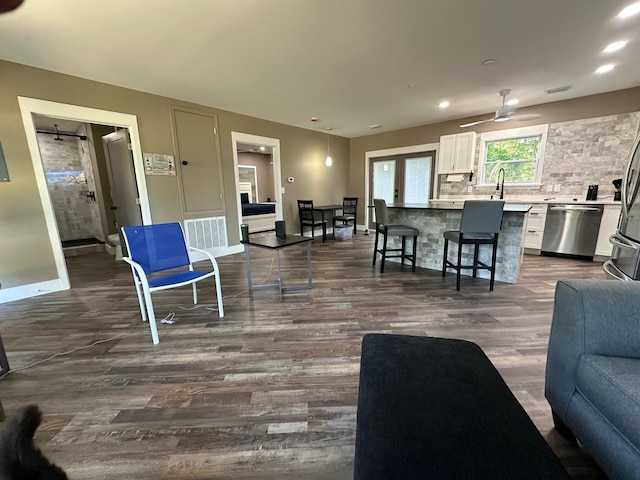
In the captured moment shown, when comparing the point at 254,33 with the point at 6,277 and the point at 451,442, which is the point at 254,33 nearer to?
the point at 451,442

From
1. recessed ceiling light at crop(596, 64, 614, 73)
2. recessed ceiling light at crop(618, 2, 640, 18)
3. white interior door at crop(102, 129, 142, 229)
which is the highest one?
recessed ceiling light at crop(596, 64, 614, 73)

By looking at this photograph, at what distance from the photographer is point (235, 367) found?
1.75m

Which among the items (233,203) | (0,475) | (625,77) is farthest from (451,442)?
(625,77)

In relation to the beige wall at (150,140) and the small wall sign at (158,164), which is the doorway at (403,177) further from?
the small wall sign at (158,164)

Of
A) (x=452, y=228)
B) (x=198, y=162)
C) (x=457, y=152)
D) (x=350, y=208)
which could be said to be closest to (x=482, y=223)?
(x=452, y=228)

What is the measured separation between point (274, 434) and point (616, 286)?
5.52 feet

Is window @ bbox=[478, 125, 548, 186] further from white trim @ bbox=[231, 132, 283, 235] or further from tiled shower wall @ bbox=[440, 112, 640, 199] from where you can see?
white trim @ bbox=[231, 132, 283, 235]

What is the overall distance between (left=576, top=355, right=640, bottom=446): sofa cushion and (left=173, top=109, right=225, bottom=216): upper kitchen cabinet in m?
4.80

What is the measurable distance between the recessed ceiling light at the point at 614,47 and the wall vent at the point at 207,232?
556 centimetres

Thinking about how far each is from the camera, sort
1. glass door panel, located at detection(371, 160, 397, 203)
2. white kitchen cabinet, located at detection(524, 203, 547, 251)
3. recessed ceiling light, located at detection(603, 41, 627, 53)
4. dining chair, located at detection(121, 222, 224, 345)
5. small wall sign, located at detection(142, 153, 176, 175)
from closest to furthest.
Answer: dining chair, located at detection(121, 222, 224, 345)
recessed ceiling light, located at detection(603, 41, 627, 53)
small wall sign, located at detection(142, 153, 176, 175)
white kitchen cabinet, located at detection(524, 203, 547, 251)
glass door panel, located at detection(371, 160, 397, 203)

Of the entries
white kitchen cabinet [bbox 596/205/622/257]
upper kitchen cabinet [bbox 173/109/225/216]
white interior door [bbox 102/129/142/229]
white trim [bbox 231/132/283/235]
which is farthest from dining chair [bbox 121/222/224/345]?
white kitchen cabinet [bbox 596/205/622/257]

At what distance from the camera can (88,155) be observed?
5312 mm

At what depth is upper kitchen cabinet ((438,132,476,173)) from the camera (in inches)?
207

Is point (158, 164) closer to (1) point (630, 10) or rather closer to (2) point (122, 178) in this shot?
(2) point (122, 178)
